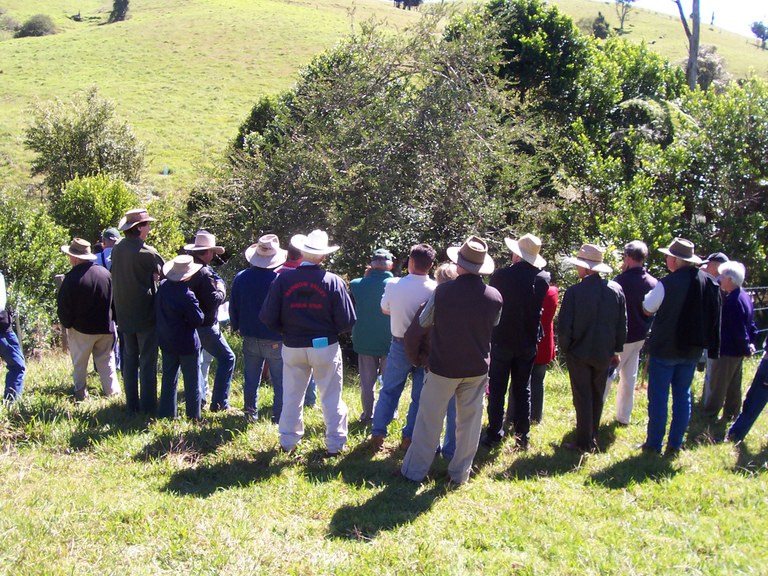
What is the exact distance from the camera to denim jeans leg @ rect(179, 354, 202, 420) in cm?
662

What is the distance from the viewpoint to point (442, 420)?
538 centimetres

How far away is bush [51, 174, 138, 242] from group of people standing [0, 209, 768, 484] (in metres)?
10.6

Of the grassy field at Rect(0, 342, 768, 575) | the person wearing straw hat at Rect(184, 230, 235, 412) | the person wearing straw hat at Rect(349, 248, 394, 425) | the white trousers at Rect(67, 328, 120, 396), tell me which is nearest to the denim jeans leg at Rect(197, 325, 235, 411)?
the person wearing straw hat at Rect(184, 230, 235, 412)

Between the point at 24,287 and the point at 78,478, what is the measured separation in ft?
29.3

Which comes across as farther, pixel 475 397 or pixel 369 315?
pixel 369 315

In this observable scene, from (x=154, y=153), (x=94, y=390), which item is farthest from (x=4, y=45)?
(x=94, y=390)

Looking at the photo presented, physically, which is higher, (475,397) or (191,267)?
(191,267)

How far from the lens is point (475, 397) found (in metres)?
5.34

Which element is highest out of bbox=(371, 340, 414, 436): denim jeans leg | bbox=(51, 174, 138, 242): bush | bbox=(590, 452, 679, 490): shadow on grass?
bbox=(371, 340, 414, 436): denim jeans leg

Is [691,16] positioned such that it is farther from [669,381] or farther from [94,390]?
[94,390]

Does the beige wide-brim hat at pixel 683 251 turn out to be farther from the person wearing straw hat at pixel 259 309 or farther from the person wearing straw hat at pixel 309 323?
the person wearing straw hat at pixel 259 309

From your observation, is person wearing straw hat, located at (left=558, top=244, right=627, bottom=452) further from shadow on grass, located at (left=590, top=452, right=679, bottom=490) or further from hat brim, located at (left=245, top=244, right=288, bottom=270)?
hat brim, located at (left=245, top=244, right=288, bottom=270)

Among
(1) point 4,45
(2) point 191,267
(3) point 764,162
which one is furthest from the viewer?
(1) point 4,45

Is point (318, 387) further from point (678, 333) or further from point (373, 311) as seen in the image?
point (678, 333)
